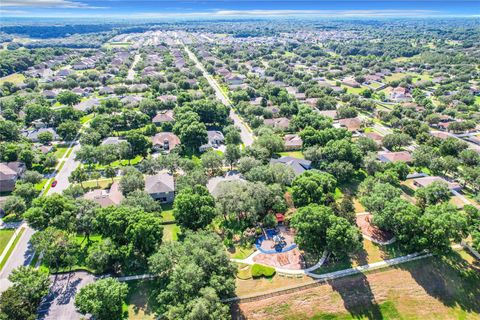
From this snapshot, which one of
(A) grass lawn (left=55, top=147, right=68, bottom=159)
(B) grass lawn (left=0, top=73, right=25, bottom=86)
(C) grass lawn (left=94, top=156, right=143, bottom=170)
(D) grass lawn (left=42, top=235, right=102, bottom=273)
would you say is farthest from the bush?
(B) grass lawn (left=0, top=73, right=25, bottom=86)

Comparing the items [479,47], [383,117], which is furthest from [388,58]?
[383,117]

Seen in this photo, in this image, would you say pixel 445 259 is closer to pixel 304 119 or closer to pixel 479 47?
pixel 304 119

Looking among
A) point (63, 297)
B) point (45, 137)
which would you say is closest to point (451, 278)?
point (63, 297)

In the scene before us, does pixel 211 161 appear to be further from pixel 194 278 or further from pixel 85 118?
pixel 85 118

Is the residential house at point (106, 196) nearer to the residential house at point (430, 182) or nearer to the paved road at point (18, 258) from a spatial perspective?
the paved road at point (18, 258)

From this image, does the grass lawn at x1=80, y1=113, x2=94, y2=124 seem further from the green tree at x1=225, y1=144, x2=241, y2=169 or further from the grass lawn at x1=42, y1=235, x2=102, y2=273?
the grass lawn at x1=42, y1=235, x2=102, y2=273

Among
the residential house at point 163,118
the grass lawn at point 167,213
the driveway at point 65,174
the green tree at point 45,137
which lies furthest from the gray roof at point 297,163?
the green tree at point 45,137

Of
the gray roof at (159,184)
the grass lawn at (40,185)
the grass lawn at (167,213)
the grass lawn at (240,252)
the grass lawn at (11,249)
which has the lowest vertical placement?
the grass lawn at (40,185)
